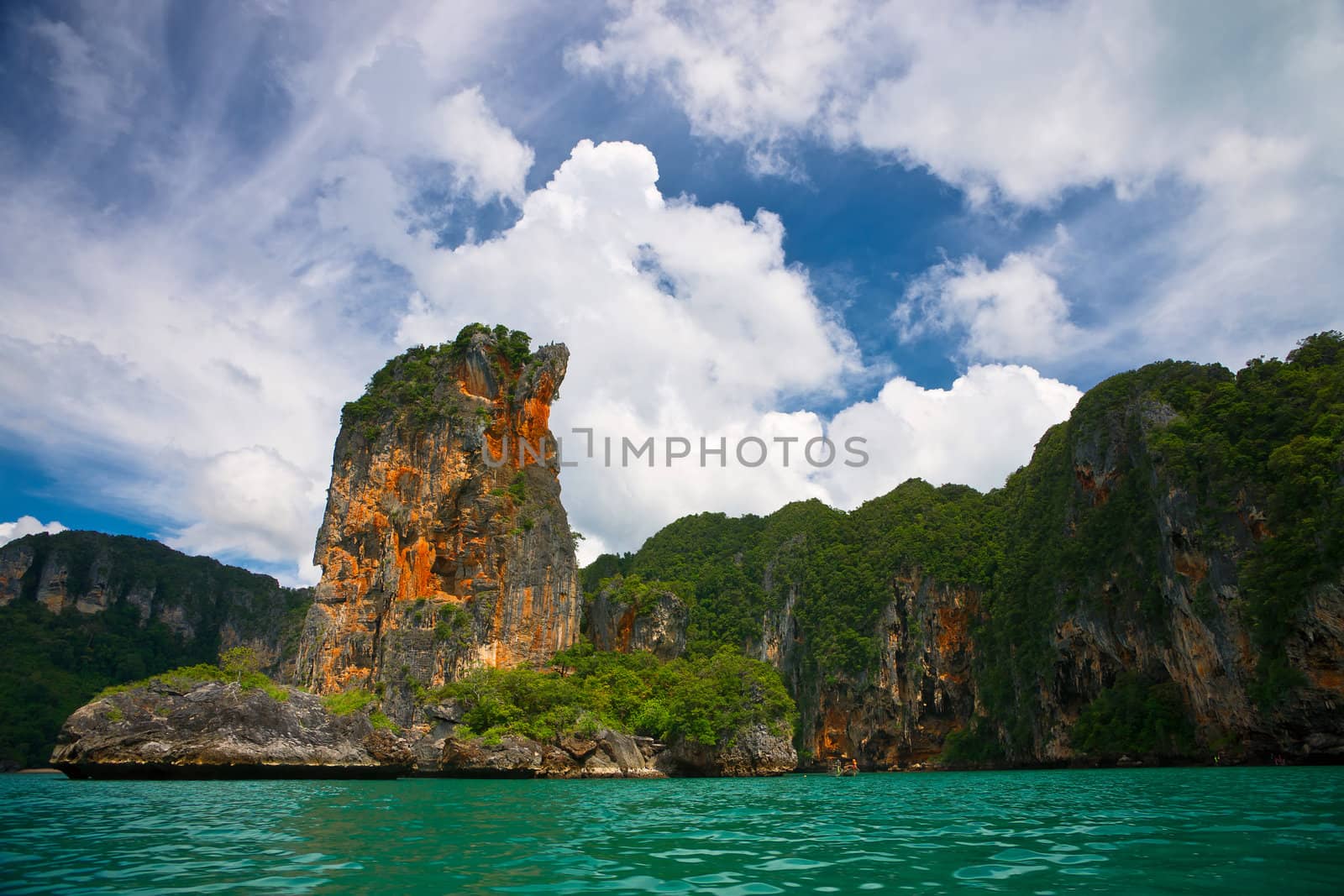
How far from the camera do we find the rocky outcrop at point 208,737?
3142 centimetres

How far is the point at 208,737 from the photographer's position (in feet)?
108

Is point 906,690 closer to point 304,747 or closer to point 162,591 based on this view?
point 304,747

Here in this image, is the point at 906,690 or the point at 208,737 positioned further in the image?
the point at 906,690

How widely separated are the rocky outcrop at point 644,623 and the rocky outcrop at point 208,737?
25104mm

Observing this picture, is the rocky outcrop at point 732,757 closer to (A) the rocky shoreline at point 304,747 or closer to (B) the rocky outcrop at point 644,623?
(A) the rocky shoreline at point 304,747

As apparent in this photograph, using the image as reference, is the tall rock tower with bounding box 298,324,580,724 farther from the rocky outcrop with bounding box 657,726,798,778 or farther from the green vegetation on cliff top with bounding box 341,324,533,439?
the rocky outcrop with bounding box 657,726,798,778

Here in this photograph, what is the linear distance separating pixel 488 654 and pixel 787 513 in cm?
7306

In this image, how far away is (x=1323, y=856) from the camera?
825 cm

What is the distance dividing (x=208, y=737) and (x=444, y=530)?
21.7m

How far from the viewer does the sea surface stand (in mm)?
7562

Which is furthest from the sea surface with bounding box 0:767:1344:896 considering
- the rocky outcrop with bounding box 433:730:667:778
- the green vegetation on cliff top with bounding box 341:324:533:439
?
the green vegetation on cliff top with bounding box 341:324:533:439

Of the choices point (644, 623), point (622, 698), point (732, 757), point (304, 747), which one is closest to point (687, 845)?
point (304, 747)

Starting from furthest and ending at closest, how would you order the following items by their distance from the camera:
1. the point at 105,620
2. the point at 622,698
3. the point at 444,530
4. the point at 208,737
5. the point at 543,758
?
the point at 105,620 → the point at 444,530 → the point at 622,698 → the point at 543,758 → the point at 208,737

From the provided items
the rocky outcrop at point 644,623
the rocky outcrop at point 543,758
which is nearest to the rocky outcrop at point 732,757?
the rocky outcrop at point 543,758
